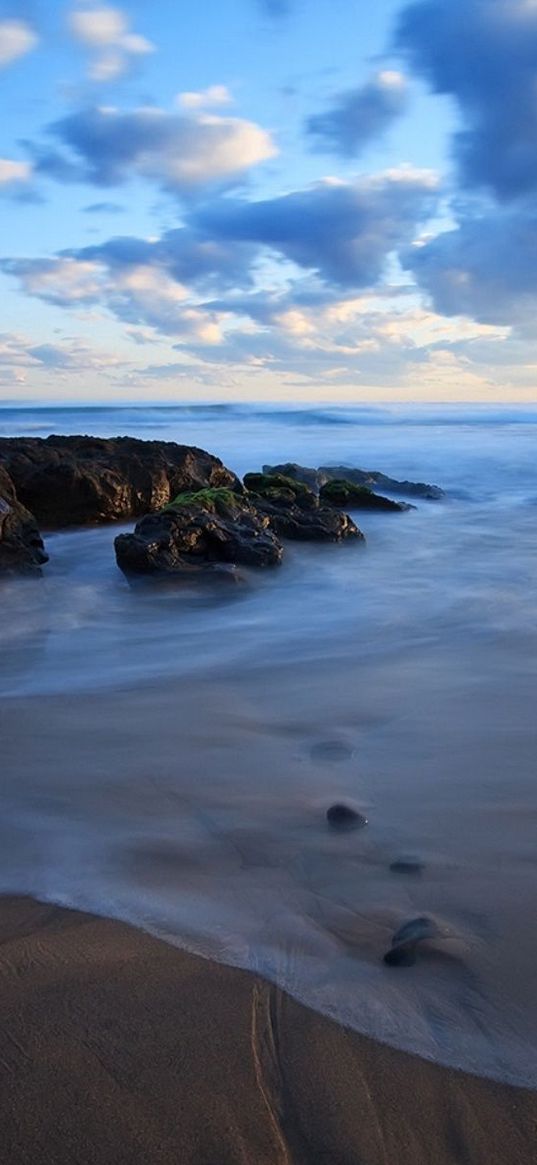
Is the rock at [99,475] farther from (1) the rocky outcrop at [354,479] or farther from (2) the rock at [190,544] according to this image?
(1) the rocky outcrop at [354,479]

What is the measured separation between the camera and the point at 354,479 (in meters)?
16.3

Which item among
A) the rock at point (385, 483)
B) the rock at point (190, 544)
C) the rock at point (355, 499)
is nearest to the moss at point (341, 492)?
the rock at point (355, 499)

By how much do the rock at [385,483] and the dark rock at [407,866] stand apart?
12090mm

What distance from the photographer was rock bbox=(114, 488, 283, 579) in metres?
7.23

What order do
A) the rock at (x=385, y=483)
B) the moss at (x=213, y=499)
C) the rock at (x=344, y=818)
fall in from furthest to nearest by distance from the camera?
the rock at (x=385, y=483) → the moss at (x=213, y=499) → the rock at (x=344, y=818)

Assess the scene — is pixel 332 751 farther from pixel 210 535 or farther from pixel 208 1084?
pixel 210 535

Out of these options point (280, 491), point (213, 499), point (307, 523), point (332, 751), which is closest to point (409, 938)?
point (332, 751)

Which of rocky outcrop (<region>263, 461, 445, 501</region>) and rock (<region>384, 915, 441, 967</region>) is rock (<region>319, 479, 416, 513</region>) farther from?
rock (<region>384, 915, 441, 967</region>)

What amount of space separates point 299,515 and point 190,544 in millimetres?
2441

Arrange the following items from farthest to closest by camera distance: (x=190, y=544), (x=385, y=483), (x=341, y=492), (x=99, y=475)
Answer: (x=385, y=483), (x=341, y=492), (x=99, y=475), (x=190, y=544)

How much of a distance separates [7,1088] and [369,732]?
235cm

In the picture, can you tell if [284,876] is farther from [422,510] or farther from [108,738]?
[422,510]

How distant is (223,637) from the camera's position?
561 centimetres

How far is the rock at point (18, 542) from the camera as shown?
7371 mm
